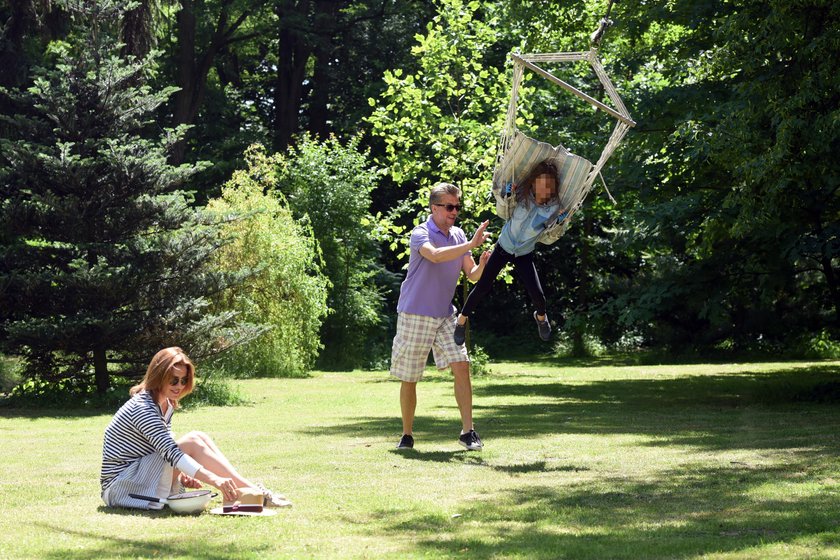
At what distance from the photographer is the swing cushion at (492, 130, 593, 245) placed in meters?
10.2

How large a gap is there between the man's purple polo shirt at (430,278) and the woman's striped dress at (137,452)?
314cm

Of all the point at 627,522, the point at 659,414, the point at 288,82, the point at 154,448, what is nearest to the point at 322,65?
the point at 288,82

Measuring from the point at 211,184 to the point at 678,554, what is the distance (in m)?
33.6

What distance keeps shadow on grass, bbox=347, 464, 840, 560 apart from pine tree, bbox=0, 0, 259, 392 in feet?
32.0

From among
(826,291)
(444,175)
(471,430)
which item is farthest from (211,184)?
(471,430)

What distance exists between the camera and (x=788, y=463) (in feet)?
29.7

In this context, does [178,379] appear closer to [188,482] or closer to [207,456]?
[207,456]

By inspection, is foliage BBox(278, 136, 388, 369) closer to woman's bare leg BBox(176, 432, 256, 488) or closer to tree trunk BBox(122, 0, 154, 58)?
tree trunk BBox(122, 0, 154, 58)

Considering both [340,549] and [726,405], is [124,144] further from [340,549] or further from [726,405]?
[340,549]

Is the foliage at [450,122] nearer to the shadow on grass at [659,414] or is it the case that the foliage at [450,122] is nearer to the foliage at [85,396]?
the shadow on grass at [659,414]

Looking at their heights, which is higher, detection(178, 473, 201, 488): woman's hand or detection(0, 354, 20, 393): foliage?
detection(0, 354, 20, 393): foliage

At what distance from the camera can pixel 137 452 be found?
7363 millimetres

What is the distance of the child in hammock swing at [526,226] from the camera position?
1014cm

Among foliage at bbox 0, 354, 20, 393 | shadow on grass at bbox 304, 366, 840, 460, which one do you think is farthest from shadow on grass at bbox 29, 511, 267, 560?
foliage at bbox 0, 354, 20, 393
